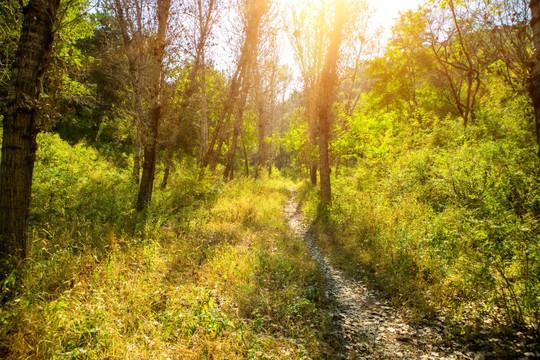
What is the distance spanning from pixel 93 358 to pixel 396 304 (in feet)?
14.0

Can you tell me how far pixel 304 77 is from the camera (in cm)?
1628

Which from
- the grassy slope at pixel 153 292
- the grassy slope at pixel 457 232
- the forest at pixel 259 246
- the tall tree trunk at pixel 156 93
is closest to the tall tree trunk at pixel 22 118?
Answer: the forest at pixel 259 246

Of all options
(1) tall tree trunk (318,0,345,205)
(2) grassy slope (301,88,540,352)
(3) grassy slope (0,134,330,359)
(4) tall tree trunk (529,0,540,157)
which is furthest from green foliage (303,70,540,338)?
(3) grassy slope (0,134,330,359)

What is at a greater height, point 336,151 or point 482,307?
point 336,151

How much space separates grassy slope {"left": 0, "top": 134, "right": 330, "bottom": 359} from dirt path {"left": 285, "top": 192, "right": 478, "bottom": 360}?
1.00ft

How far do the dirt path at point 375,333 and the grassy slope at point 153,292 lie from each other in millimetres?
305

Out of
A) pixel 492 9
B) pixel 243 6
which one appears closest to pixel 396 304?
pixel 492 9

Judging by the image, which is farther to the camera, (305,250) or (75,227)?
(305,250)

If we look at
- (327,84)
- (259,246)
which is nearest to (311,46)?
(327,84)

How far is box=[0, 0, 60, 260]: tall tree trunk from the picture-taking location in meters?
3.16

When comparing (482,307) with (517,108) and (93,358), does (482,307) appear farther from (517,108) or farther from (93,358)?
(517,108)

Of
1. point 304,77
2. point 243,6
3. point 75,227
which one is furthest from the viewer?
point 304,77

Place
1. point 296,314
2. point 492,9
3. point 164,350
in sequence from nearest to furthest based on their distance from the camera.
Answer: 1. point 164,350
2. point 296,314
3. point 492,9

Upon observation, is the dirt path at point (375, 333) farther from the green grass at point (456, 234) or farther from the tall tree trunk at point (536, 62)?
the tall tree trunk at point (536, 62)
